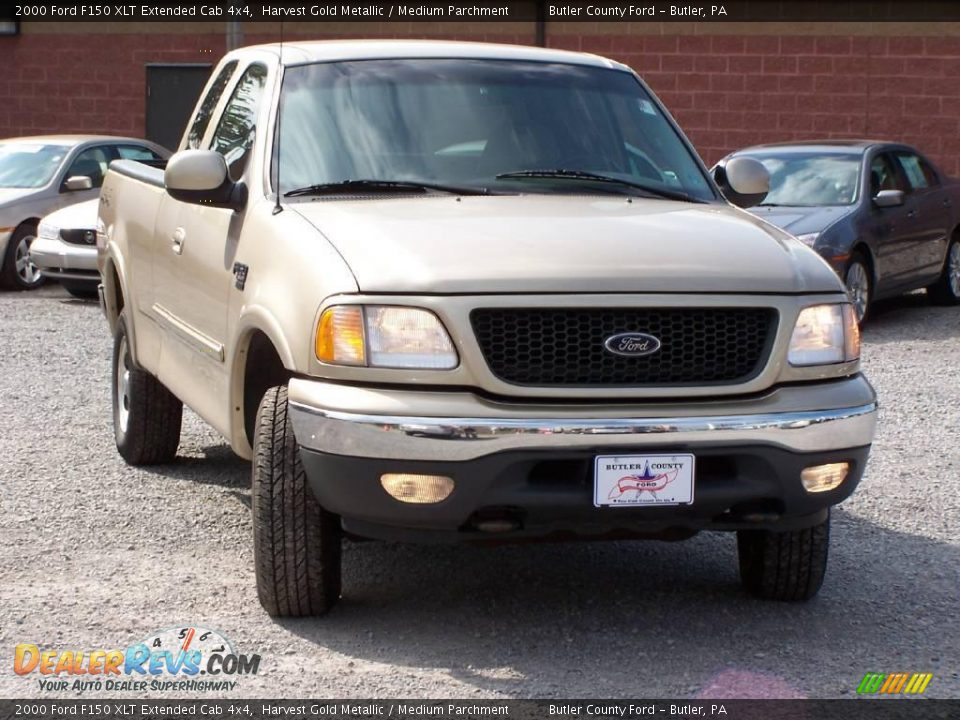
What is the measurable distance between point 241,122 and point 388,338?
196cm

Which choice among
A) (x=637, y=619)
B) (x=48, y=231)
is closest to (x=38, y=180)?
(x=48, y=231)

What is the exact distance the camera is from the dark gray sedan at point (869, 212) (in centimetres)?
1241

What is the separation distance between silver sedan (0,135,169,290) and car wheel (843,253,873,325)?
730 centimetres

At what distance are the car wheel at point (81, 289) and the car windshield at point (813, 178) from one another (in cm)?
599

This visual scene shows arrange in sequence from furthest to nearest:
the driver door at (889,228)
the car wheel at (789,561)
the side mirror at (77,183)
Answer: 1. the side mirror at (77,183)
2. the driver door at (889,228)
3. the car wheel at (789,561)

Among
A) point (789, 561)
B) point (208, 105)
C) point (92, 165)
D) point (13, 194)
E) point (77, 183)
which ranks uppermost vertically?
point (208, 105)

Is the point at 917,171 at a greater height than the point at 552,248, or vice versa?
the point at 552,248

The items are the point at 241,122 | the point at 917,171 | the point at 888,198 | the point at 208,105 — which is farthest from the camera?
the point at 917,171

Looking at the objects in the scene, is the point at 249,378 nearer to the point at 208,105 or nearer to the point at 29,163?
the point at 208,105

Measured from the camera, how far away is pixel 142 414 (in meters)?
7.09

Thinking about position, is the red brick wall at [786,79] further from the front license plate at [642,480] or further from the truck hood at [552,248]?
the front license plate at [642,480]

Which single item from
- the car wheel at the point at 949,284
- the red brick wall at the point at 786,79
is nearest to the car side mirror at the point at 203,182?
the car wheel at the point at 949,284

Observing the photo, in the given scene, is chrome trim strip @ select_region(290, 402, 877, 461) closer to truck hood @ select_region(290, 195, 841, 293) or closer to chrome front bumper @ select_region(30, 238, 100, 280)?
truck hood @ select_region(290, 195, 841, 293)

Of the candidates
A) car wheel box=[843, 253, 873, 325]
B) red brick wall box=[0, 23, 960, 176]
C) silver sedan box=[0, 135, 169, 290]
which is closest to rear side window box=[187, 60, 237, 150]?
car wheel box=[843, 253, 873, 325]
